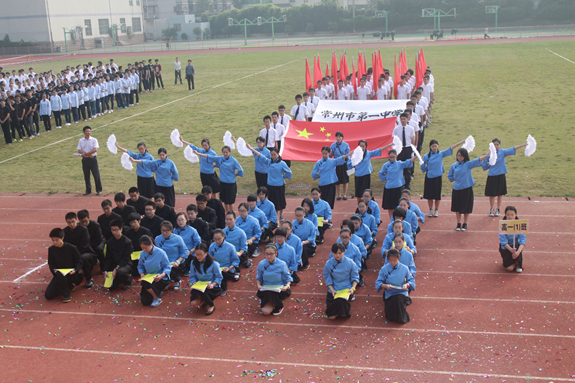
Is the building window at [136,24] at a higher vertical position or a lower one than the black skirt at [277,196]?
higher

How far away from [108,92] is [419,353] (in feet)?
77.6

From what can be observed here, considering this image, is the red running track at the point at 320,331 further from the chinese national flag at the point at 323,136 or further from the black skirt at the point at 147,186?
the chinese national flag at the point at 323,136

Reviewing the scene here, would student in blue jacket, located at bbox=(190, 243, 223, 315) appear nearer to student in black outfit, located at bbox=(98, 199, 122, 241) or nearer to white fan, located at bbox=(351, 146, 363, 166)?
student in black outfit, located at bbox=(98, 199, 122, 241)

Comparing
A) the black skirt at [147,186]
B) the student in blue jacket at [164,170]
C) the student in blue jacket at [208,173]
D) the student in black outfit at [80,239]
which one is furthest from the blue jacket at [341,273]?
the black skirt at [147,186]

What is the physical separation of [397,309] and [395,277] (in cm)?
48

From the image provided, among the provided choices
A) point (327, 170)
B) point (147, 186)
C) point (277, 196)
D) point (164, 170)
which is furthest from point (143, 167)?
point (327, 170)

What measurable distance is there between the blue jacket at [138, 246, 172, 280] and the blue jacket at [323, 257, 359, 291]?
2.77m

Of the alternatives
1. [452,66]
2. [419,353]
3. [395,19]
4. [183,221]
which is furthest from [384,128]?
[395,19]

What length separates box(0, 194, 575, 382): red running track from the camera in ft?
21.2

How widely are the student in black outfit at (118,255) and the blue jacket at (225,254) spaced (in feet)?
5.20

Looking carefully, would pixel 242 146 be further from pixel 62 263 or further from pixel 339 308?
pixel 339 308

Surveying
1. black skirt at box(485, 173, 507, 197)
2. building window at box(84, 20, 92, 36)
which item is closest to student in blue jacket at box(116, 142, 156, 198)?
black skirt at box(485, 173, 507, 197)

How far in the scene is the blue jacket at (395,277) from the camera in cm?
757

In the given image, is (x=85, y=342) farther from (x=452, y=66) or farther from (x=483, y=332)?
(x=452, y=66)
